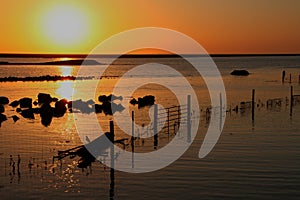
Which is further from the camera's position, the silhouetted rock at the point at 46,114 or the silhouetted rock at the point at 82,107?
the silhouetted rock at the point at 82,107

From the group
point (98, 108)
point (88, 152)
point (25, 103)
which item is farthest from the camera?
point (25, 103)

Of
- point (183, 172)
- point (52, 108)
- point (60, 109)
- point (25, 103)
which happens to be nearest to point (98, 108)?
point (60, 109)

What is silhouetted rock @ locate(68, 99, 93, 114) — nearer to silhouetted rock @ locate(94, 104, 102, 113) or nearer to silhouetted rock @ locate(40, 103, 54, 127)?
silhouetted rock @ locate(94, 104, 102, 113)

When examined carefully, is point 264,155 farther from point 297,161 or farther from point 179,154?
point 179,154

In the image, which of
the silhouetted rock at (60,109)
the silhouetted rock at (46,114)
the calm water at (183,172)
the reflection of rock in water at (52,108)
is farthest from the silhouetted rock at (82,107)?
the calm water at (183,172)

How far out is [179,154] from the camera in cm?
3503

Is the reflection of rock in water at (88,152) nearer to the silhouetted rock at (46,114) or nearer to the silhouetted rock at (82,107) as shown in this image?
the silhouetted rock at (46,114)

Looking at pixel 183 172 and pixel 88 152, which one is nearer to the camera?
pixel 183 172

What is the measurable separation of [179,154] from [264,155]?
592 centimetres

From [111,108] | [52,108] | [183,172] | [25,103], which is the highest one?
[25,103]

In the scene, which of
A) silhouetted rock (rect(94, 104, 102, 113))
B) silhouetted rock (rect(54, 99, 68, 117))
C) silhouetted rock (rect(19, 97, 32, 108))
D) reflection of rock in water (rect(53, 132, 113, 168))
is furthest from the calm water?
silhouetted rock (rect(19, 97, 32, 108))

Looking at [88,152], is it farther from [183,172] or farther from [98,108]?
[98,108]

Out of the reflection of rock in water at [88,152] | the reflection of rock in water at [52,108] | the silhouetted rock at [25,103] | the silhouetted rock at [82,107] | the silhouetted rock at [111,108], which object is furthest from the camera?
the silhouetted rock at [25,103]

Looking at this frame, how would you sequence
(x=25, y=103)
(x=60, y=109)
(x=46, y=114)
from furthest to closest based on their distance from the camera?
1. (x=25, y=103)
2. (x=60, y=109)
3. (x=46, y=114)
